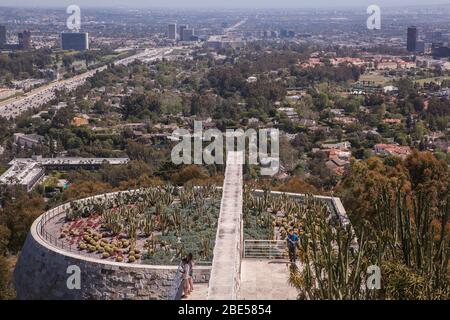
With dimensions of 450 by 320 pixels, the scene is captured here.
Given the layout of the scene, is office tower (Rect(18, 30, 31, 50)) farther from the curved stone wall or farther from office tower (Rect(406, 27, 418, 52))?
the curved stone wall

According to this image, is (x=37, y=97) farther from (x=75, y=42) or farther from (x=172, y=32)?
(x=172, y=32)

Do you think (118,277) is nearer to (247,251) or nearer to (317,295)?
(247,251)

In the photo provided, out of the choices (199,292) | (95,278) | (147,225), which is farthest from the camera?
(147,225)

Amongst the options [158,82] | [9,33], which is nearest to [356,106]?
[158,82]

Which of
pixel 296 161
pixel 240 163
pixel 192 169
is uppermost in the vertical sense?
pixel 240 163

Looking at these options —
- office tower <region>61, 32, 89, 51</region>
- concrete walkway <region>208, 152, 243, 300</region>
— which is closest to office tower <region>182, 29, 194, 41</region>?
office tower <region>61, 32, 89, 51</region>

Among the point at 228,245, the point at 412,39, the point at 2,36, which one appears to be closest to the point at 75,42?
the point at 2,36
